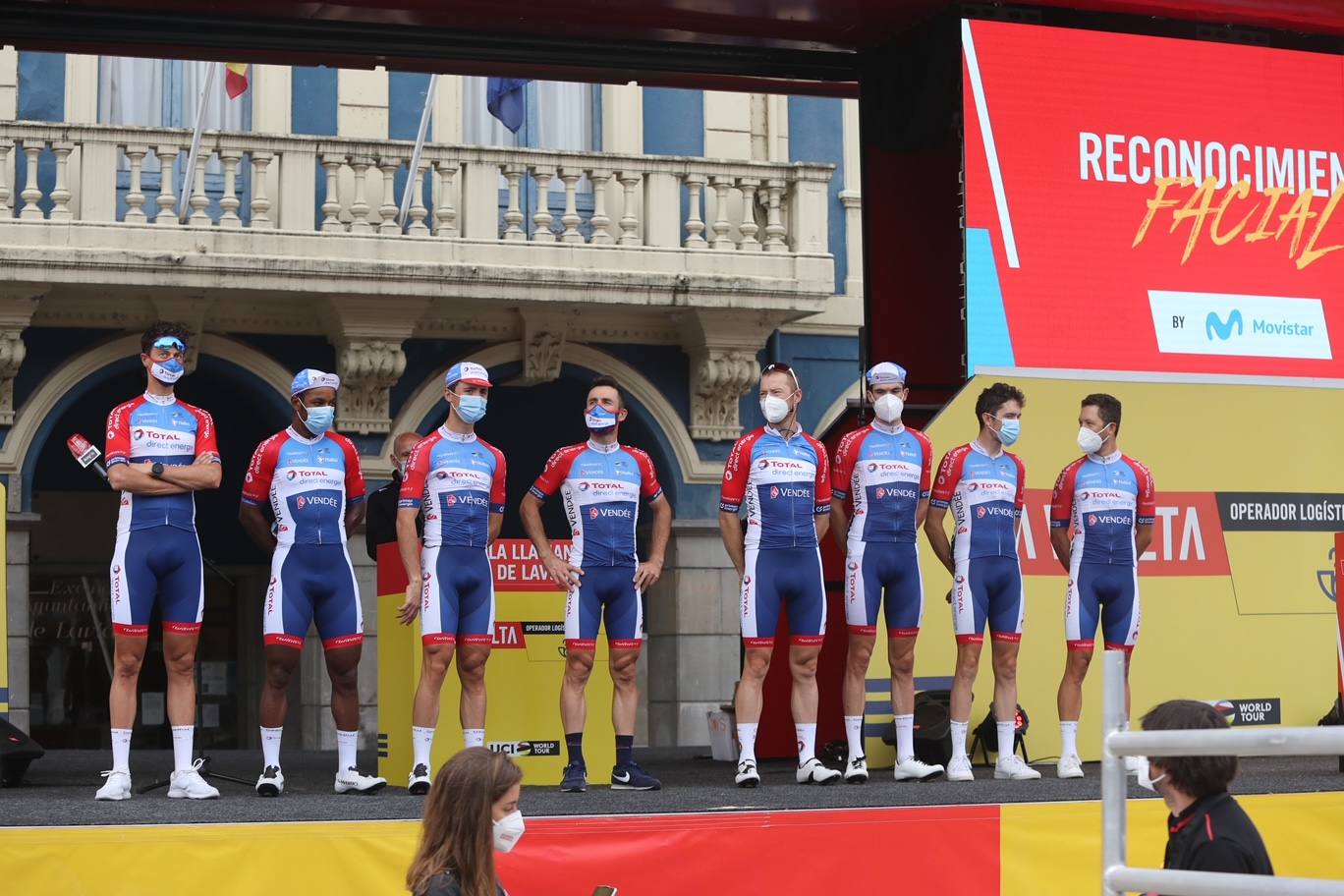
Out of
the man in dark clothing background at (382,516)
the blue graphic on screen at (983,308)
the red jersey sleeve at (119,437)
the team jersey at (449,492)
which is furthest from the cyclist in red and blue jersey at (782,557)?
the red jersey sleeve at (119,437)

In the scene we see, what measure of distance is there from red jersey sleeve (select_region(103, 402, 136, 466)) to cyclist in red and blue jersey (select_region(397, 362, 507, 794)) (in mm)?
1160

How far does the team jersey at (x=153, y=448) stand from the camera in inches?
309

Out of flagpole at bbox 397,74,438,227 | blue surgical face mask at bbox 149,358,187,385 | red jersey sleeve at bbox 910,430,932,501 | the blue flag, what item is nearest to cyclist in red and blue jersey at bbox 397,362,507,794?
blue surgical face mask at bbox 149,358,187,385

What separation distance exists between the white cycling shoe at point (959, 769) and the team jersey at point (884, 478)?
1.01 m

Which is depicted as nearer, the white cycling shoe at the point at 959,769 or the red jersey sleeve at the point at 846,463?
the white cycling shoe at the point at 959,769

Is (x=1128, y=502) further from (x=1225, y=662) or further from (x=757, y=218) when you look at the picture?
(x=757, y=218)

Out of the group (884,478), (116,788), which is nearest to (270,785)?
(116,788)

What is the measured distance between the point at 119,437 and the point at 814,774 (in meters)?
3.29

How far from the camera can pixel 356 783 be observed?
26.5 feet

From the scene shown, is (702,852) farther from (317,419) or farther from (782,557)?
(317,419)

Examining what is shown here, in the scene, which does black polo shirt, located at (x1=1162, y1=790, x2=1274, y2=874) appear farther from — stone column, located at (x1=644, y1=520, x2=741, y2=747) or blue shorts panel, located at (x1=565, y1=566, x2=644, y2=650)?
stone column, located at (x1=644, y1=520, x2=741, y2=747)

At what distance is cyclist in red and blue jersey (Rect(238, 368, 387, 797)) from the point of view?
8094 mm

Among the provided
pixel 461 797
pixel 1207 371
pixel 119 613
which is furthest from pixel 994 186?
pixel 461 797

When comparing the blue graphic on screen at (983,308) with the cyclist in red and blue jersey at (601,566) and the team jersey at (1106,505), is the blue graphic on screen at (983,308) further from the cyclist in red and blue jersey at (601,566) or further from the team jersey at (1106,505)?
the cyclist in red and blue jersey at (601,566)
